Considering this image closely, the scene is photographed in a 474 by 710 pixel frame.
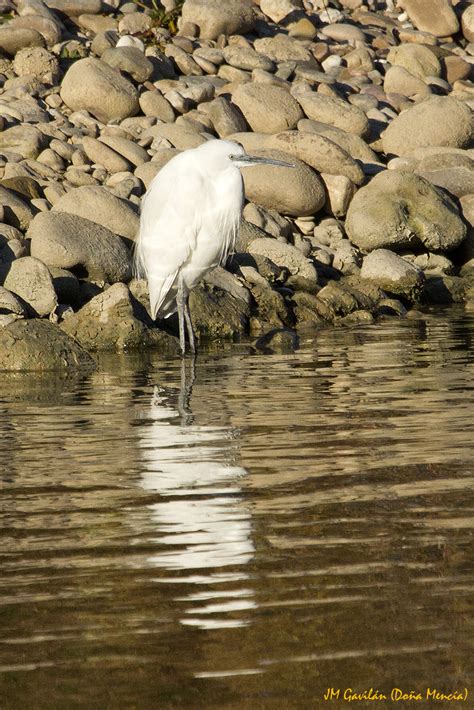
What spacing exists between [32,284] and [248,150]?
6.66 meters

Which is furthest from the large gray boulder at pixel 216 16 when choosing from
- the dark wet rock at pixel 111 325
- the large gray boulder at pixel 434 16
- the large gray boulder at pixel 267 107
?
the dark wet rock at pixel 111 325

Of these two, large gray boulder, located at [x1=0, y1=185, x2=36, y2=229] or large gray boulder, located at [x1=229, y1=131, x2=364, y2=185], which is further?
large gray boulder, located at [x1=229, y1=131, x2=364, y2=185]

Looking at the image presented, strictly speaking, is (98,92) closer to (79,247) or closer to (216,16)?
(216,16)

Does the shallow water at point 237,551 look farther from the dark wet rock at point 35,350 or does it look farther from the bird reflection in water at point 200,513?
the dark wet rock at point 35,350

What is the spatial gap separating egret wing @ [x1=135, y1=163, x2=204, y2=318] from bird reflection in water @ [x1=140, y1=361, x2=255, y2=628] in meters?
4.32

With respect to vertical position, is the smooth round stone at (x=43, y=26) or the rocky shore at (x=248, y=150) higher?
the smooth round stone at (x=43, y=26)

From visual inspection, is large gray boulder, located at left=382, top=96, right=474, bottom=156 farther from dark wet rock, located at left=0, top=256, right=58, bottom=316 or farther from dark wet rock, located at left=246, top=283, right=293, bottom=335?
dark wet rock, located at left=0, top=256, right=58, bottom=316

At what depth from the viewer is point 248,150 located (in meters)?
18.7

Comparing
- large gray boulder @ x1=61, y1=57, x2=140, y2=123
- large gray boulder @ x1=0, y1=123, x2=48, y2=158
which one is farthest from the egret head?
large gray boulder @ x1=61, y1=57, x2=140, y2=123

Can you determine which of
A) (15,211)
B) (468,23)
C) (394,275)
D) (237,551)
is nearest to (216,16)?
(468,23)

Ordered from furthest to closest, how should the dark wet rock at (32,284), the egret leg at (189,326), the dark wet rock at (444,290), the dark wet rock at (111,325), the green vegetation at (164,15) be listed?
the green vegetation at (164,15), the dark wet rock at (444,290), the dark wet rock at (32,284), the dark wet rock at (111,325), the egret leg at (189,326)

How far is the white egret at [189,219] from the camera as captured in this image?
38.1 ft

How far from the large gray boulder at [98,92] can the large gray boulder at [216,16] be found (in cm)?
473

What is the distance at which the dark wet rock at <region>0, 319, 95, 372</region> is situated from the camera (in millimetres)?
10664
